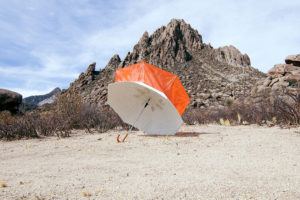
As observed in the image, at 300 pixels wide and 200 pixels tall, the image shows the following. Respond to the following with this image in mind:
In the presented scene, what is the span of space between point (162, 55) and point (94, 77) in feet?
56.2

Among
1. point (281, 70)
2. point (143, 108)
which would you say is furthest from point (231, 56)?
point (143, 108)

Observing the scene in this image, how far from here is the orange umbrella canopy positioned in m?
4.59

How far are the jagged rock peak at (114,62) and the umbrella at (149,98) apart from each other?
2079 inches

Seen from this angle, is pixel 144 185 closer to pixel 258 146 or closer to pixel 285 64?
pixel 258 146

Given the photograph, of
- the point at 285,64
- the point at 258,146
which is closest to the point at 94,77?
the point at 285,64

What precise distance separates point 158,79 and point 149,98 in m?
0.59

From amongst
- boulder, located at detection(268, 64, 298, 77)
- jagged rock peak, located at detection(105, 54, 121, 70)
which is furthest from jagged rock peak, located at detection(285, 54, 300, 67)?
jagged rock peak, located at detection(105, 54, 121, 70)

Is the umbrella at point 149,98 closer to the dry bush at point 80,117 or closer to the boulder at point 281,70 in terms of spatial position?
the dry bush at point 80,117

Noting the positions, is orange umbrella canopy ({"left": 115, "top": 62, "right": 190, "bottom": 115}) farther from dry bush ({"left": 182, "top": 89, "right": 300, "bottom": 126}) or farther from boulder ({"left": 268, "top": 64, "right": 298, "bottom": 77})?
boulder ({"left": 268, "top": 64, "right": 298, "bottom": 77})

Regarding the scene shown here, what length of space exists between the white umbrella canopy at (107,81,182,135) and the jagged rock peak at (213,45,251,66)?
5566 cm

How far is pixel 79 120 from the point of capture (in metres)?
7.26

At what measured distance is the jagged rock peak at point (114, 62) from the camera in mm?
58191

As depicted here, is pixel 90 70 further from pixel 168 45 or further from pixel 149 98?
pixel 149 98

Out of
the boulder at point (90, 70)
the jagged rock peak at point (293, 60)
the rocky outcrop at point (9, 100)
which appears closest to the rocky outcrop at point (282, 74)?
the jagged rock peak at point (293, 60)
